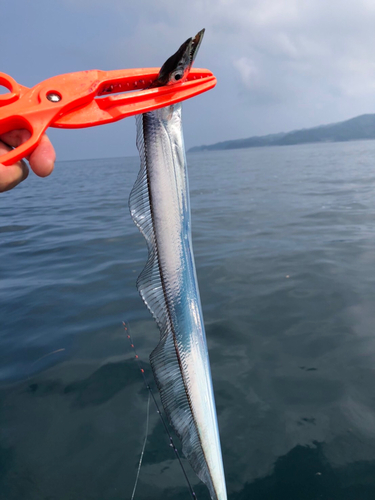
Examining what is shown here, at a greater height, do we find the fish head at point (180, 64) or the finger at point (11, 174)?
the fish head at point (180, 64)

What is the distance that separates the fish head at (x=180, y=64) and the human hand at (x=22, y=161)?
0.52 metres

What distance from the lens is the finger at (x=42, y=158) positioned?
4.55 feet

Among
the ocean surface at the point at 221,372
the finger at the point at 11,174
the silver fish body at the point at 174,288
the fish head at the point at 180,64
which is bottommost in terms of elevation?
the ocean surface at the point at 221,372

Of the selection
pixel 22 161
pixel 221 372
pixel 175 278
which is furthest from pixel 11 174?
pixel 221 372

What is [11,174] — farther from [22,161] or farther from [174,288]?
[174,288]

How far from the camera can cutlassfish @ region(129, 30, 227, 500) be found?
4.01 ft

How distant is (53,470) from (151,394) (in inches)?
38.5

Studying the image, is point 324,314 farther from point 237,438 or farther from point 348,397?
point 237,438

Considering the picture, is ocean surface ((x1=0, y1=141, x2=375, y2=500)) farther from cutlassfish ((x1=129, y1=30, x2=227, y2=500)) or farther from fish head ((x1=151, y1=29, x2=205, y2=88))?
fish head ((x1=151, y1=29, x2=205, y2=88))

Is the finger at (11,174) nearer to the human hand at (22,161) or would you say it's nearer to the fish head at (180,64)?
the human hand at (22,161)

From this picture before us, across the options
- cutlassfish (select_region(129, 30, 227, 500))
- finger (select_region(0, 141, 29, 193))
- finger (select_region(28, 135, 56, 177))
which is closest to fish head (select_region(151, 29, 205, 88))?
cutlassfish (select_region(129, 30, 227, 500))

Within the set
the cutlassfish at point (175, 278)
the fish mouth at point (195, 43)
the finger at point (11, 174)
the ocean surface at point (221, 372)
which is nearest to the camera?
the fish mouth at point (195, 43)

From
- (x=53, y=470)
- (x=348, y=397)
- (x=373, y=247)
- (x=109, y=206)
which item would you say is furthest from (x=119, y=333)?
(x=109, y=206)

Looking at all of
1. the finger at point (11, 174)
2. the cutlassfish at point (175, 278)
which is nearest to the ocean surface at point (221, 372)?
the cutlassfish at point (175, 278)
